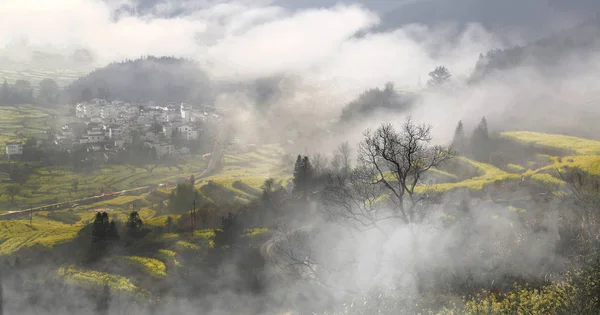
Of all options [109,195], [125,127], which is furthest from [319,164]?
[125,127]

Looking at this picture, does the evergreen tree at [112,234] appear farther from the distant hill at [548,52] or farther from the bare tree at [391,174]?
the distant hill at [548,52]

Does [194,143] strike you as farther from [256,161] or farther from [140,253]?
[140,253]

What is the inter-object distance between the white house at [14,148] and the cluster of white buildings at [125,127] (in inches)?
118

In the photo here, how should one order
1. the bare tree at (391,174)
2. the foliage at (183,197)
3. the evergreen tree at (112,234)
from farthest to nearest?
1. the foliage at (183,197)
2. the evergreen tree at (112,234)
3. the bare tree at (391,174)

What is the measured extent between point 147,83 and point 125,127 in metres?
22.5

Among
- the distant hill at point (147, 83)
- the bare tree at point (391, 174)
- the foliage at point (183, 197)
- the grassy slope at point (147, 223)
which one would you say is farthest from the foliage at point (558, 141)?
the distant hill at point (147, 83)

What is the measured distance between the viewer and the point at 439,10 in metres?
142

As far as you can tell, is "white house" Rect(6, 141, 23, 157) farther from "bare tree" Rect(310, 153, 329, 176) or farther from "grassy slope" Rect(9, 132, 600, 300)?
"bare tree" Rect(310, 153, 329, 176)

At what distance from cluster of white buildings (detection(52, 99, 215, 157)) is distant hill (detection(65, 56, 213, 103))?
2.74 m

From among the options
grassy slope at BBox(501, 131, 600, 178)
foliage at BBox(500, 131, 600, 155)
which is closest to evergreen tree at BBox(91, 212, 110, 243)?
grassy slope at BBox(501, 131, 600, 178)

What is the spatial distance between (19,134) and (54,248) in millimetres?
17179

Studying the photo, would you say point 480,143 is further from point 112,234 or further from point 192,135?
point 112,234

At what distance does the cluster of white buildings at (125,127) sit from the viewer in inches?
1649

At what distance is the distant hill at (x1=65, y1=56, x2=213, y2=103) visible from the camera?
2067 inches
